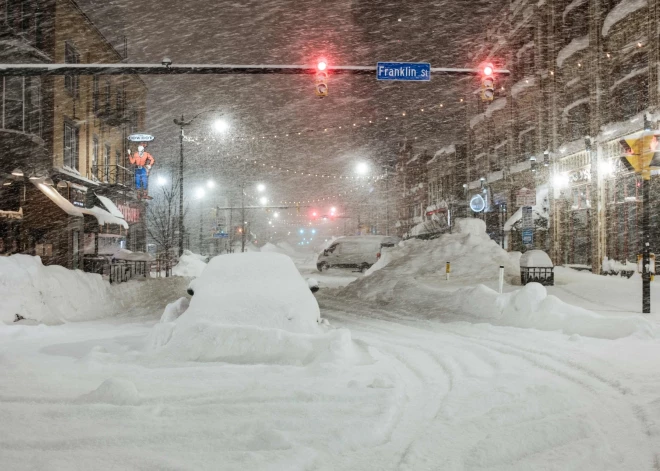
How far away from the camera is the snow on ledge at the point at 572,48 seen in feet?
90.4

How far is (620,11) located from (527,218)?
12.0m

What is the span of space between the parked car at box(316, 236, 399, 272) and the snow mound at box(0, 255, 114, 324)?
807 inches

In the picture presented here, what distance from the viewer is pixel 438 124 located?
63.7 meters

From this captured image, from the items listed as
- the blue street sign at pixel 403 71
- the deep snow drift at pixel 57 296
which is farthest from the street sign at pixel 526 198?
the deep snow drift at pixel 57 296

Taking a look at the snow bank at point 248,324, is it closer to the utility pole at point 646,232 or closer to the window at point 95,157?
the utility pole at point 646,232

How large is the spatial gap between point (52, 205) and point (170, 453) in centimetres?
2199

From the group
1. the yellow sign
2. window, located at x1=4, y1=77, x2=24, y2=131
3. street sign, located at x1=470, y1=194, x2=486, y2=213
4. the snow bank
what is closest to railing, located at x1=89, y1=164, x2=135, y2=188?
window, located at x1=4, y1=77, x2=24, y2=131

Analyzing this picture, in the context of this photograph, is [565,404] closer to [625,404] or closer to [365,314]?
[625,404]

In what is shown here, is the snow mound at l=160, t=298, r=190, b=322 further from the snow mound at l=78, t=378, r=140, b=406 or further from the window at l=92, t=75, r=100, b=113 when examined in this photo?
the window at l=92, t=75, r=100, b=113

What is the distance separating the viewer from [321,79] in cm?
1333

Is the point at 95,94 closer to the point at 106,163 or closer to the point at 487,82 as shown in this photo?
the point at 106,163

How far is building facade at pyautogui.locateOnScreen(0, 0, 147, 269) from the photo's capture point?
76.5 feet

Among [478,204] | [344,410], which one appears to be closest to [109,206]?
[478,204]

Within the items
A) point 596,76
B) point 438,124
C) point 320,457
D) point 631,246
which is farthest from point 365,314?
point 438,124
